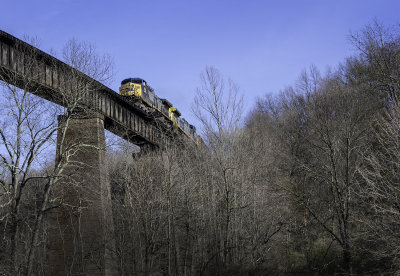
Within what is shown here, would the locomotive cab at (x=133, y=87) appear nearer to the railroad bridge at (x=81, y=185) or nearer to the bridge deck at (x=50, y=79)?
the bridge deck at (x=50, y=79)

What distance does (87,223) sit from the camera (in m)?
21.7

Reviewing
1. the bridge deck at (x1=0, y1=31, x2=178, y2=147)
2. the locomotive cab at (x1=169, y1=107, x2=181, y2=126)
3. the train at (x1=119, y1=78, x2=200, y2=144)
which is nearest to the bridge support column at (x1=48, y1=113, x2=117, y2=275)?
the bridge deck at (x1=0, y1=31, x2=178, y2=147)

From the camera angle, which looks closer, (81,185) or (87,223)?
(81,185)

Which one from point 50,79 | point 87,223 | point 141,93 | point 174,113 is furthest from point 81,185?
point 174,113

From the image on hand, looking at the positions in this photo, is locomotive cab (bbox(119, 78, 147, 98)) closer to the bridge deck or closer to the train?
the train

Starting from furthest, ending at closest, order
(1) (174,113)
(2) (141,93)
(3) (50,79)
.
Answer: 1. (1) (174,113)
2. (2) (141,93)
3. (3) (50,79)

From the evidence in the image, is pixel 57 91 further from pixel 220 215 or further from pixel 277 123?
pixel 277 123

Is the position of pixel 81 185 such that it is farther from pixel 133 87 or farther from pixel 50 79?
pixel 133 87

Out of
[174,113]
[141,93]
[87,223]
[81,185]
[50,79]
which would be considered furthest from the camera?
[174,113]

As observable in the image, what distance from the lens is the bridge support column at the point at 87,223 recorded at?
20.8m

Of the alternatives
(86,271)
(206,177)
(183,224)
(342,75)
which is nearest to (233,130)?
(206,177)

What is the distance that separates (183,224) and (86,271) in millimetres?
6037

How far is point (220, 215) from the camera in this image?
2320 centimetres

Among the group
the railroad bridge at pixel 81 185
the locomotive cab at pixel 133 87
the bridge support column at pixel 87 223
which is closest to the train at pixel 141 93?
the locomotive cab at pixel 133 87
